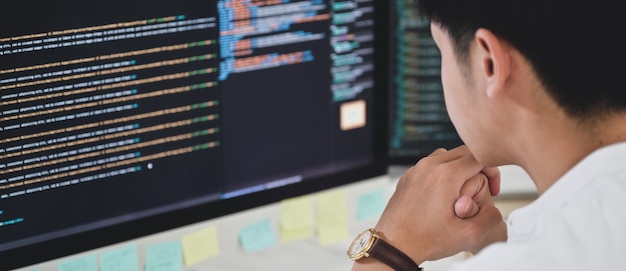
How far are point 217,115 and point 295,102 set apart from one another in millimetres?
129

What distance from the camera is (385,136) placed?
1.52 m

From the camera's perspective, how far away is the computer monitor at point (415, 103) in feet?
5.91

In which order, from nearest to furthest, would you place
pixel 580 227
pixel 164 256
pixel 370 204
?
pixel 580 227 → pixel 164 256 → pixel 370 204

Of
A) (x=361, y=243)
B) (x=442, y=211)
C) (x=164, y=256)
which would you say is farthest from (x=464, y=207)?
(x=164, y=256)

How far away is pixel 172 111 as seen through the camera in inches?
50.3

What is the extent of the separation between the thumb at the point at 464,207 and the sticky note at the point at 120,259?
42 centimetres

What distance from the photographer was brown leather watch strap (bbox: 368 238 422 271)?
1.24 meters

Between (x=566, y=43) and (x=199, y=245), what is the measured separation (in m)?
0.63

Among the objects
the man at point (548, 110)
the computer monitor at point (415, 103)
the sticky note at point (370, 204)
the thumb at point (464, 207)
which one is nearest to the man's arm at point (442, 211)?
the thumb at point (464, 207)

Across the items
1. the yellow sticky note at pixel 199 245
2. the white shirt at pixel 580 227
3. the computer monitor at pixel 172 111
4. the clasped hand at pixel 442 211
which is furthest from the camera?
the yellow sticky note at pixel 199 245

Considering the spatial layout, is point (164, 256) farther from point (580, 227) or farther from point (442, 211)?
point (580, 227)

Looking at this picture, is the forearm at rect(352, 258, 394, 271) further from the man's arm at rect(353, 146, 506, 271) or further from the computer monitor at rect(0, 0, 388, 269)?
the computer monitor at rect(0, 0, 388, 269)

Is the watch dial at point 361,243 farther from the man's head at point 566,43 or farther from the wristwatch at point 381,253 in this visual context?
the man's head at point 566,43

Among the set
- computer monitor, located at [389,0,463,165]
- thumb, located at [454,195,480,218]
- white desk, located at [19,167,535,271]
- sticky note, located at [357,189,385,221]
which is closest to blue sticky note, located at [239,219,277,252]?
white desk, located at [19,167,535,271]
